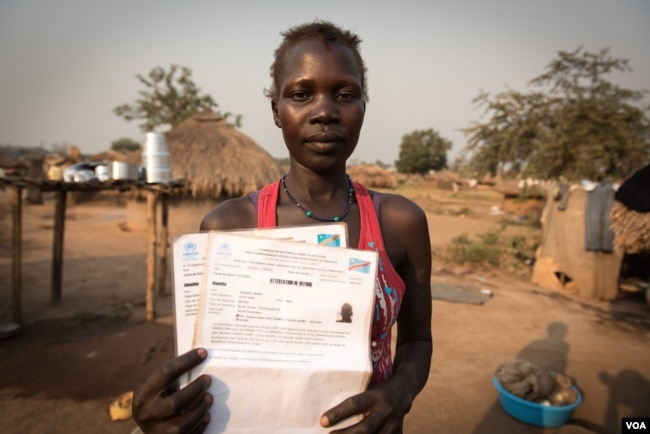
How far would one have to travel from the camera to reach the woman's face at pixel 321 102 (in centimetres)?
116

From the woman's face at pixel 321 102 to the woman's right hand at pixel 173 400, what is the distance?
67cm

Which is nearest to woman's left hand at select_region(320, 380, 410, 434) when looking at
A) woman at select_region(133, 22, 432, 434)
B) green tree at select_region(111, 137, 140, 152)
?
woman at select_region(133, 22, 432, 434)

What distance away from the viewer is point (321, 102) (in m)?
1.16

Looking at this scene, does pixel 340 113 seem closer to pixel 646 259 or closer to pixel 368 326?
pixel 368 326

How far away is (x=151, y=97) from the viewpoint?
968 inches

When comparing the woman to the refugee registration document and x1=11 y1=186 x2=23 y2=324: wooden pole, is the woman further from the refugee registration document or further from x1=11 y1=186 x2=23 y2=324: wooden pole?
x1=11 y1=186 x2=23 y2=324: wooden pole

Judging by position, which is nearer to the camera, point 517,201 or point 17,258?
point 17,258

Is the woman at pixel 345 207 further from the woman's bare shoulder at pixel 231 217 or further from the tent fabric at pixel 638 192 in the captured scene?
the tent fabric at pixel 638 192

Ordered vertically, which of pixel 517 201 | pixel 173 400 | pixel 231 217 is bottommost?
pixel 173 400

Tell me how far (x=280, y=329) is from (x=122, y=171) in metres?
5.25

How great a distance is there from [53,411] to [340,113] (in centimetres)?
404

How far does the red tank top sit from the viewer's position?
3.83ft

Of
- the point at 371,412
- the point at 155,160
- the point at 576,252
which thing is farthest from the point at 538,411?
the point at 155,160

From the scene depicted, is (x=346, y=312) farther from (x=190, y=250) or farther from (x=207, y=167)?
(x=207, y=167)
